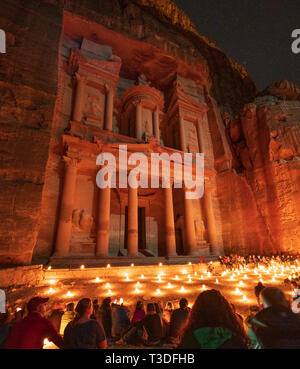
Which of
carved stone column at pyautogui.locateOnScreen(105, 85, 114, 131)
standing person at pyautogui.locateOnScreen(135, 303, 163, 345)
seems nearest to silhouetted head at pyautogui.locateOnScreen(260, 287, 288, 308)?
standing person at pyautogui.locateOnScreen(135, 303, 163, 345)

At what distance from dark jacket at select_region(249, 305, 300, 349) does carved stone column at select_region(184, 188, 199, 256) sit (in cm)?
1280

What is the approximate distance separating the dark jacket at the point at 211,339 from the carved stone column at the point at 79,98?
50.1ft

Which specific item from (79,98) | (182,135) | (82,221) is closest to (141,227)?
(82,221)

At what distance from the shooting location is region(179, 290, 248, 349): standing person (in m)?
1.94

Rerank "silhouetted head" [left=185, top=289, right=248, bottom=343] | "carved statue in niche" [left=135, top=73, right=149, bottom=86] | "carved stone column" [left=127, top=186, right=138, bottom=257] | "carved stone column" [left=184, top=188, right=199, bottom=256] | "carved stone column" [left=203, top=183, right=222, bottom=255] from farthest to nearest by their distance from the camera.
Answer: "carved statue in niche" [left=135, top=73, right=149, bottom=86] → "carved stone column" [left=203, top=183, right=222, bottom=255] → "carved stone column" [left=184, top=188, right=199, bottom=256] → "carved stone column" [left=127, top=186, right=138, bottom=257] → "silhouetted head" [left=185, top=289, right=248, bottom=343]

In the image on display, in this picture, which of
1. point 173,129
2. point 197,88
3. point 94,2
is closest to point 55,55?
point 94,2

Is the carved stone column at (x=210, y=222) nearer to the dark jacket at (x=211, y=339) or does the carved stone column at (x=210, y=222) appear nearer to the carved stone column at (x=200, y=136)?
the carved stone column at (x=200, y=136)

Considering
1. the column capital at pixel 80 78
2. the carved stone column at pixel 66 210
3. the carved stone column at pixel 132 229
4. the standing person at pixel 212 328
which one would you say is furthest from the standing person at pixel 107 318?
the column capital at pixel 80 78

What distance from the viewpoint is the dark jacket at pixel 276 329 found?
1845 millimetres

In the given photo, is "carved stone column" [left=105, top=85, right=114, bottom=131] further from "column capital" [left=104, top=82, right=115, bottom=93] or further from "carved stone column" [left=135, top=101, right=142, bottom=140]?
"carved stone column" [left=135, top=101, right=142, bottom=140]

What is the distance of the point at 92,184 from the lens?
1423cm

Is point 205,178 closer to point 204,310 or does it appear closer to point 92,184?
point 92,184

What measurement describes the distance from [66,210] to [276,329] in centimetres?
1177

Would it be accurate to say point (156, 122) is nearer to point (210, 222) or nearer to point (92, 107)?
point (92, 107)
